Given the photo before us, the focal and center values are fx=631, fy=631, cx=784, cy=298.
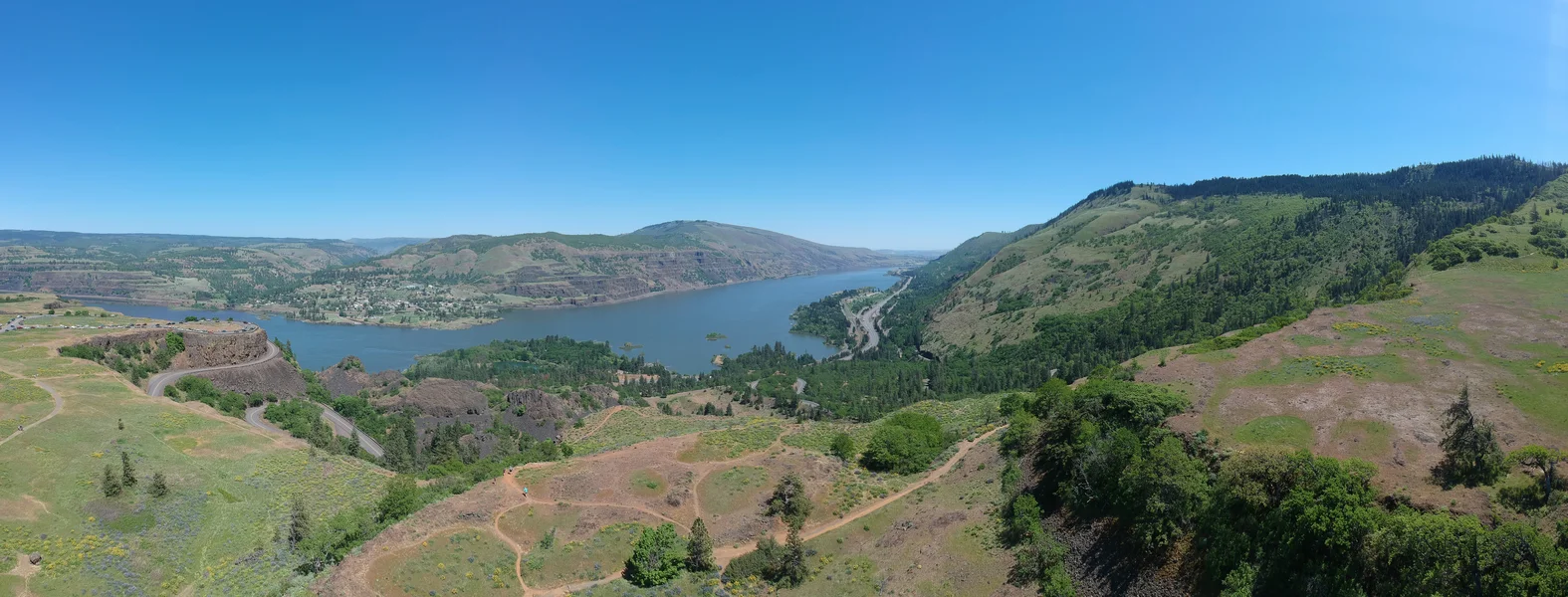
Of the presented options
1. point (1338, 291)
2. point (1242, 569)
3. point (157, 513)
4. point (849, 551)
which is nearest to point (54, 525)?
point (157, 513)

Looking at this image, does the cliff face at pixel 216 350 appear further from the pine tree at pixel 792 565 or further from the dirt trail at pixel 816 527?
the pine tree at pixel 792 565

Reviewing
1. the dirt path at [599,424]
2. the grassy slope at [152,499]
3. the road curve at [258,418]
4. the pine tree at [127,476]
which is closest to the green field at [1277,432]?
the grassy slope at [152,499]

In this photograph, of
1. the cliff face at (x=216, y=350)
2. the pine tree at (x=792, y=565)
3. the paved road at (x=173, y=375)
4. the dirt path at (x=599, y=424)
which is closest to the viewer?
the pine tree at (x=792, y=565)

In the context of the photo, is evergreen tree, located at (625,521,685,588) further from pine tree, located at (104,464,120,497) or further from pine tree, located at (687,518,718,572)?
pine tree, located at (104,464,120,497)

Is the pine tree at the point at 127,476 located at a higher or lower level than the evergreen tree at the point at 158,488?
higher

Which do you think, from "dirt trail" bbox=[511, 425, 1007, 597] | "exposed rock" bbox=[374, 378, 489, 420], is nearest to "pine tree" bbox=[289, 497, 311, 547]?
"dirt trail" bbox=[511, 425, 1007, 597]

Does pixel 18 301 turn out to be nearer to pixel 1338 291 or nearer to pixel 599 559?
pixel 599 559

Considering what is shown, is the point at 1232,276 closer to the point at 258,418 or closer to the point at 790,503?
the point at 790,503
